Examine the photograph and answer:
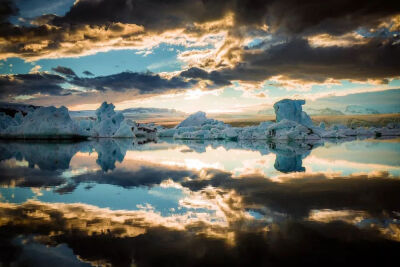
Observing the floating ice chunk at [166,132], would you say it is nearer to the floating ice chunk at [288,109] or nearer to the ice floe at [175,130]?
the ice floe at [175,130]

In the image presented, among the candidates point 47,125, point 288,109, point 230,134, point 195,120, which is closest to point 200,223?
point 47,125

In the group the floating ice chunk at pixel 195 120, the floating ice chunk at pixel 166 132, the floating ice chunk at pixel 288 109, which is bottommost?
the floating ice chunk at pixel 166 132

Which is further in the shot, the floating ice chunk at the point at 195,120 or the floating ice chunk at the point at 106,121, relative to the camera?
the floating ice chunk at the point at 195,120

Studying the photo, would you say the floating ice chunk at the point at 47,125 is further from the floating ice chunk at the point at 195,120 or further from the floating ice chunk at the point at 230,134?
the floating ice chunk at the point at 195,120

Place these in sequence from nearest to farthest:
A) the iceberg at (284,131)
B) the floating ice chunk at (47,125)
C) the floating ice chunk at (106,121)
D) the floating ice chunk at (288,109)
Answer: the floating ice chunk at (47,125) → the iceberg at (284,131) → the floating ice chunk at (288,109) → the floating ice chunk at (106,121)

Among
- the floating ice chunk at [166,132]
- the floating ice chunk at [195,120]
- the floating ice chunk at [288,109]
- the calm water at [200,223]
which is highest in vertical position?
the floating ice chunk at [288,109]

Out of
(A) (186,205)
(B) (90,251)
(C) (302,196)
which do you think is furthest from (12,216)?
(C) (302,196)

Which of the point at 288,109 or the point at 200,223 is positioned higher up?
the point at 288,109

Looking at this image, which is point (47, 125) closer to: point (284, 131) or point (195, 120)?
point (284, 131)

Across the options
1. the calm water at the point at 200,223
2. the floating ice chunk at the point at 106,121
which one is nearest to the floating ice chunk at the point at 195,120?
the floating ice chunk at the point at 106,121

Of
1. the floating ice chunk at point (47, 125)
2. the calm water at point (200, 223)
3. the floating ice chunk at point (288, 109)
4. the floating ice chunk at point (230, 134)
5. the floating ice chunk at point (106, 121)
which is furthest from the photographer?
the floating ice chunk at point (106, 121)

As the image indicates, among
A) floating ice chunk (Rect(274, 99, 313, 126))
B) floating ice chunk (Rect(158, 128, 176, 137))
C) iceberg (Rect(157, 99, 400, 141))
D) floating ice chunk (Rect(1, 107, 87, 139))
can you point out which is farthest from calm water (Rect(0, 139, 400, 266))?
floating ice chunk (Rect(158, 128, 176, 137))

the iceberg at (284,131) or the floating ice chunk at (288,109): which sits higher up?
the floating ice chunk at (288,109)

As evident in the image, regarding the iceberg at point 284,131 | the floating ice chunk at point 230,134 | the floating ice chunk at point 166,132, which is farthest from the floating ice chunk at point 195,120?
the floating ice chunk at point 230,134
